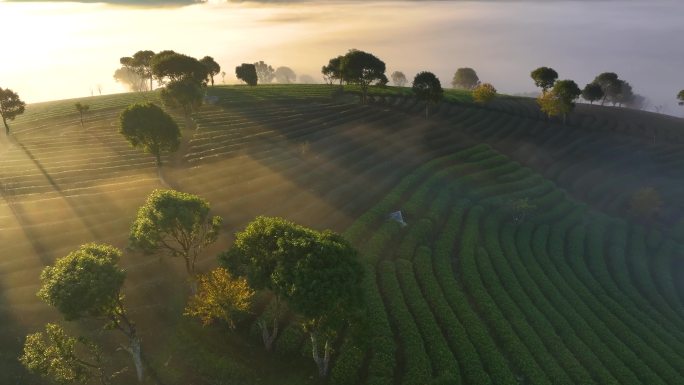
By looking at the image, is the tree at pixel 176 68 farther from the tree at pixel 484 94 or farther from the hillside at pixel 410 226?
the tree at pixel 484 94

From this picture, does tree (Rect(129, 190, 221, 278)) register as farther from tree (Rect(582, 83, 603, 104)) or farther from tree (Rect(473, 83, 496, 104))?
tree (Rect(582, 83, 603, 104))

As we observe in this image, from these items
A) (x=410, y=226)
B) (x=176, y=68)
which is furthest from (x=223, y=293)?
(x=176, y=68)

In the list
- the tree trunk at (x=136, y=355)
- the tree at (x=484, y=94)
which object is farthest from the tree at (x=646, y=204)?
the tree trunk at (x=136, y=355)

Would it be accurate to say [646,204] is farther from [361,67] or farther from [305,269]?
[305,269]

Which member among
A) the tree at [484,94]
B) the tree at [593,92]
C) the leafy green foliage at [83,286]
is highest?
the tree at [593,92]

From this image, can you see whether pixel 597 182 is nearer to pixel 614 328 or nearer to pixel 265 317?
pixel 614 328
